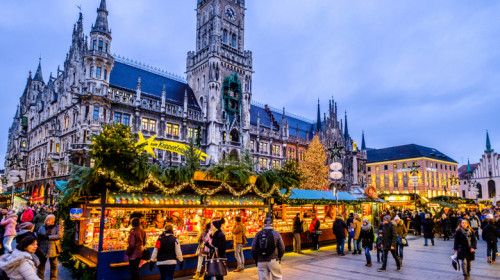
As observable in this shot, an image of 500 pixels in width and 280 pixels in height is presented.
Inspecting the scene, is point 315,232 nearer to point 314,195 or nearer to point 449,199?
point 314,195

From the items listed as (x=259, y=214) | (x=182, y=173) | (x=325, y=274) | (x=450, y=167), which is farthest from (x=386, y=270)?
(x=450, y=167)

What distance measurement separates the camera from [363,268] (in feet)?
40.8

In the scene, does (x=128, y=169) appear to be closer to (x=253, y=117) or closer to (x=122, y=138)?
(x=122, y=138)

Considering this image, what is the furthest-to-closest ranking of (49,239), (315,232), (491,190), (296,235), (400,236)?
(491,190) → (315,232) → (296,235) → (400,236) → (49,239)

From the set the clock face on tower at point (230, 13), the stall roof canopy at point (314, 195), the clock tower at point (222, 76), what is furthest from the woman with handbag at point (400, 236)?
the clock face on tower at point (230, 13)

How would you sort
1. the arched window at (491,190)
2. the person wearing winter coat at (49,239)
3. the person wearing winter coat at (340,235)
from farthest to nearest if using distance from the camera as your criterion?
the arched window at (491,190) → the person wearing winter coat at (340,235) → the person wearing winter coat at (49,239)

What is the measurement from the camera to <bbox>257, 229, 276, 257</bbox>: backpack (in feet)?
24.7

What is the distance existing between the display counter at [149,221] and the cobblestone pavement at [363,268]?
1635 mm

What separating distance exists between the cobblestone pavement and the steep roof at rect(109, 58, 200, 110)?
3471 centimetres

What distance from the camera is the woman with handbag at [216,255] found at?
8.55 m

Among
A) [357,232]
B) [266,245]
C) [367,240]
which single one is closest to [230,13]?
[357,232]

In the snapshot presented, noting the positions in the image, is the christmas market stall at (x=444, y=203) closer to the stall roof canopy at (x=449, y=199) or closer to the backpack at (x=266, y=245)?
the stall roof canopy at (x=449, y=199)

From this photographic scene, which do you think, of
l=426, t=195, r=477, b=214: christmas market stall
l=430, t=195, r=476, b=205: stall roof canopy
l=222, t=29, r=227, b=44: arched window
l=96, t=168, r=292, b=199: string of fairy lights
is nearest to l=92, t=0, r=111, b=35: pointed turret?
l=222, t=29, r=227, b=44: arched window

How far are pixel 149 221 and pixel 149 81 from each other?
36.9 m
